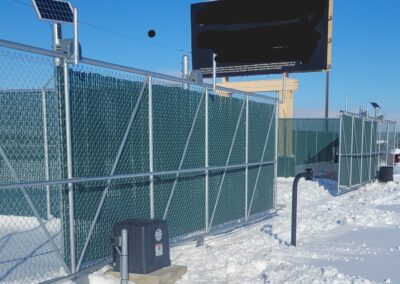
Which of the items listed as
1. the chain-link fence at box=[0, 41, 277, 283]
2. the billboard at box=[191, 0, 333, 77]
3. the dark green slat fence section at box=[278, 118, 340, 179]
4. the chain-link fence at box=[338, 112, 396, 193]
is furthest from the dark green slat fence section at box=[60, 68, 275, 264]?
Answer: the billboard at box=[191, 0, 333, 77]

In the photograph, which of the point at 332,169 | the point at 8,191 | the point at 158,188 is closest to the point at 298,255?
the point at 158,188

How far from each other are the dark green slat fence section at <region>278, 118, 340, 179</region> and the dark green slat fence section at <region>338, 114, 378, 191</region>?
1444 millimetres

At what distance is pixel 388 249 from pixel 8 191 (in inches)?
229

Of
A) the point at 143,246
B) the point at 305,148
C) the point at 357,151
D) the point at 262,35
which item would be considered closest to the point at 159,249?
the point at 143,246

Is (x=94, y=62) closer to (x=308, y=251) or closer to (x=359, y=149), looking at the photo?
(x=308, y=251)

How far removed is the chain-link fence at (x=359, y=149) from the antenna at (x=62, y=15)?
986 cm

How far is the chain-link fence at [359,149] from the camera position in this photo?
14.2 metres

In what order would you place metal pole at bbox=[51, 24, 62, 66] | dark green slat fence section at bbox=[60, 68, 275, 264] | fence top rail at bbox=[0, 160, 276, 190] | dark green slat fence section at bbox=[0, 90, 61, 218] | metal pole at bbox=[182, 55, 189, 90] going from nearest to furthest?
fence top rail at bbox=[0, 160, 276, 190], metal pole at bbox=[51, 24, 62, 66], dark green slat fence section at bbox=[60, 68, 275, 264], dark green slat fence section at bbox=[0, 90, 61, 218], metal pole at bbox=[182, 55, 189, 90]

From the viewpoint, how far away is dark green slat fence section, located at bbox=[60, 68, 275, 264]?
5.59m

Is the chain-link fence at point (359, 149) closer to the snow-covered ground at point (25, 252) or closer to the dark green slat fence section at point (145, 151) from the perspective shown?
the dark green slat fence section at point (145, 151)

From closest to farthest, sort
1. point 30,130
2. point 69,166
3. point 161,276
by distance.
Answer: point 69,166, point 161,276, point 30,130

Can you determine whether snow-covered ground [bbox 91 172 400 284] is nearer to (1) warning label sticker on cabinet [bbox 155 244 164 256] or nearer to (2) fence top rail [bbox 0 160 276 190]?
(1) warning label sticker on cabinet [bbox 155 244 164 256]

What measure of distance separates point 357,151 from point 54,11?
12.5 m

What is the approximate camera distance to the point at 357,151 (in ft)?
51.2
